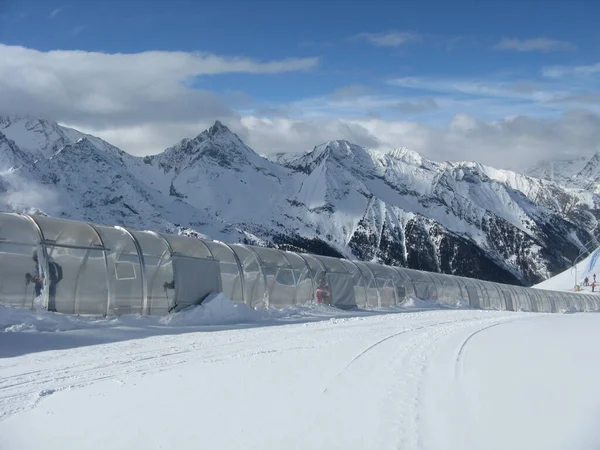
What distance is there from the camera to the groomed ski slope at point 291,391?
313 inches

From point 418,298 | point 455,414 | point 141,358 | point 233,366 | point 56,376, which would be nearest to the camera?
point 455,414

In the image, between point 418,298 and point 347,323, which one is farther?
point 418,298

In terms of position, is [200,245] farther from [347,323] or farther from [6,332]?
[6,332]

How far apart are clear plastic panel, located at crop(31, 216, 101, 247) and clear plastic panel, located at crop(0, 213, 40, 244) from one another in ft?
1.15

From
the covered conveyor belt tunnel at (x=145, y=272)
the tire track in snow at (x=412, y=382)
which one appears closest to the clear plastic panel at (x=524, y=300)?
the covered conveyor belt tunnel at (x=145, y=272)

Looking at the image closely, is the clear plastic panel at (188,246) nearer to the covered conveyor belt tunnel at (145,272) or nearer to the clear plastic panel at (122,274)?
the covered conveyor belt tunnel at (145,272)

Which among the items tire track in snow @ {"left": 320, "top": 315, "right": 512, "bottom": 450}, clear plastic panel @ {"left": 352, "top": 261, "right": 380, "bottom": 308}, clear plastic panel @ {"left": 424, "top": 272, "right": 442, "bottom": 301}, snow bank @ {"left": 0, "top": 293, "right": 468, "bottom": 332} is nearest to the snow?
clear plastic panel @ {"left": 424, "top": 272, "right": 442, "bottom": 301}

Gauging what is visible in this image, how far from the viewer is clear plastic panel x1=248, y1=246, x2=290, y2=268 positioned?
27594 millimetres

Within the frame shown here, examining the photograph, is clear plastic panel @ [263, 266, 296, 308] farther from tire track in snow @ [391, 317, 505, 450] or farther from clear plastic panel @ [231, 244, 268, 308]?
tire track in snow @ [391, 317, 505, 450]

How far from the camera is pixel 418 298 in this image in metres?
39.1

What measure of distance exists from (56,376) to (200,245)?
14.1 meters

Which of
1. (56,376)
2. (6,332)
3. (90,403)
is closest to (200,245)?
(6,332)

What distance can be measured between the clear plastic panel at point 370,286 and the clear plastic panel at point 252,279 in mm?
8811

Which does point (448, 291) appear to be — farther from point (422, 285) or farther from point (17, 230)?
point (17, 230)
